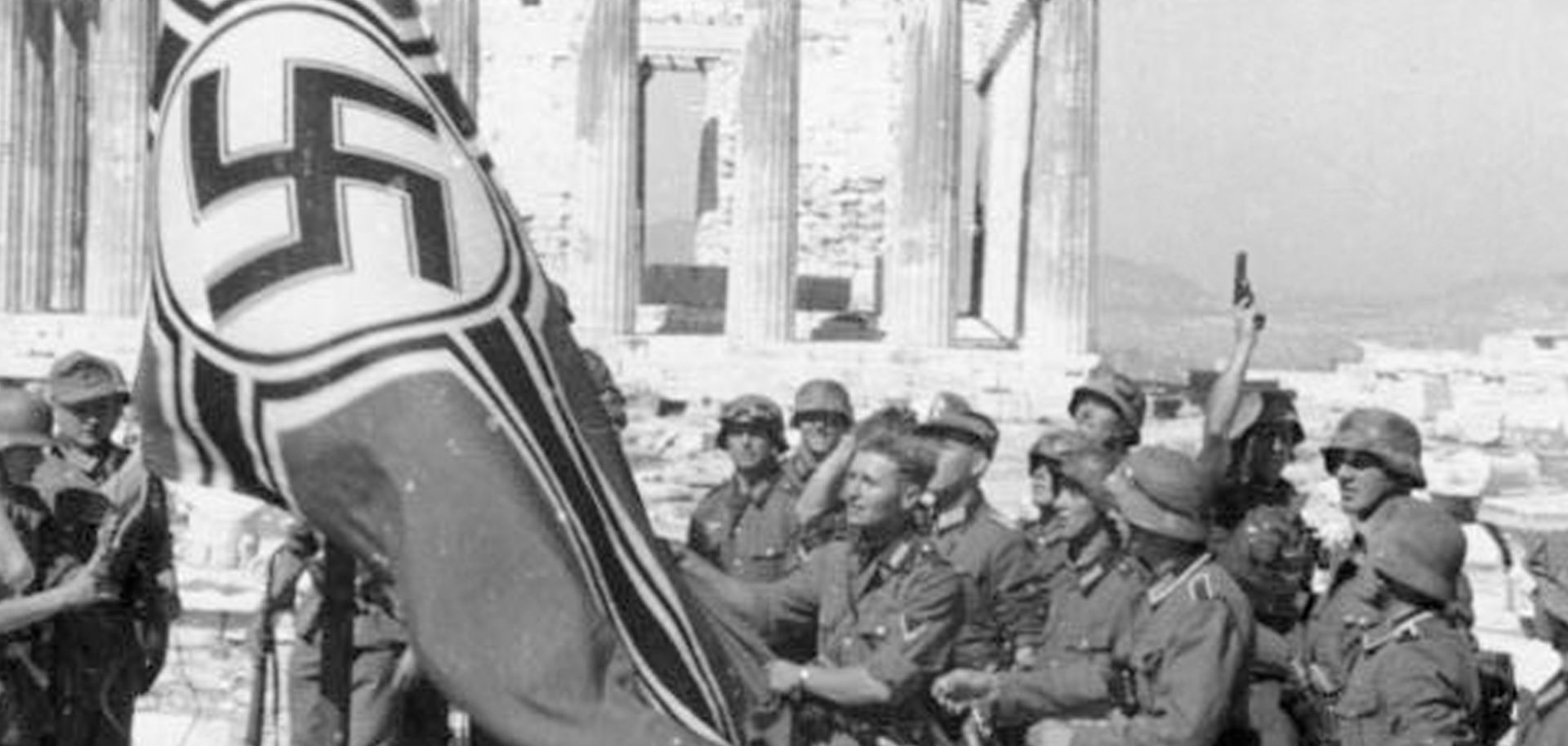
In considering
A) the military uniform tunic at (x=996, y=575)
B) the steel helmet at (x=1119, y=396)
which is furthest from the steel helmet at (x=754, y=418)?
the military uniform tunic at (x=996, y=575)

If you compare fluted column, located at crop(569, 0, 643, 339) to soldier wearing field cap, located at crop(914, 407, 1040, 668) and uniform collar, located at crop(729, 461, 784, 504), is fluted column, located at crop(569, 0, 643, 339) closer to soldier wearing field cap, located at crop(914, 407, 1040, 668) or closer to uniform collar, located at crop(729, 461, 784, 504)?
uniform collar, located at crop(729, 461, 784, 504)

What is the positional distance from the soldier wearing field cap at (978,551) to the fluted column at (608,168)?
25167 millimetres

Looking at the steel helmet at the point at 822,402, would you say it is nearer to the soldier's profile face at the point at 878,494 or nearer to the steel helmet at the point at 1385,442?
the steel helmet at the point at 1385,442

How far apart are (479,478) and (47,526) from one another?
13.7 ft

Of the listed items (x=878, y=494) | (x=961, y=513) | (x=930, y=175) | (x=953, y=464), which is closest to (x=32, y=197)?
(x=930, y=175)

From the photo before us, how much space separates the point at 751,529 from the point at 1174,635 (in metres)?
3.73

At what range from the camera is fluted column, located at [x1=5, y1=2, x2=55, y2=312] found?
112 ft

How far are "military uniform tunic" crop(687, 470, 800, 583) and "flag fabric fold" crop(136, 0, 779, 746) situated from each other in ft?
16.7

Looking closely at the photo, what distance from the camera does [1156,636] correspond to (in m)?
6.01

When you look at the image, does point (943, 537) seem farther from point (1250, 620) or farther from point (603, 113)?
point (603, 113)

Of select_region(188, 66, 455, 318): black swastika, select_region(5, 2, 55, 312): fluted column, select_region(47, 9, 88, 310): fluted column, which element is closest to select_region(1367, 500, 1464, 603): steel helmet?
select_region(188, 66, 455, 318): black swastika

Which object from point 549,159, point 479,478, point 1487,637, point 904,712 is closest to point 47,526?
point 904,712

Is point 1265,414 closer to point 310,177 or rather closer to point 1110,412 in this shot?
point 1110,412

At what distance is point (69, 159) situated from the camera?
34469 millimetres
